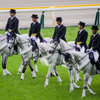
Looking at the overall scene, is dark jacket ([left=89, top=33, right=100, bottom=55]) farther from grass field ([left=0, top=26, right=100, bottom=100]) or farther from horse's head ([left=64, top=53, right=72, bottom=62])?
grass field ([left=0, top=26, right=100, bottom=100])

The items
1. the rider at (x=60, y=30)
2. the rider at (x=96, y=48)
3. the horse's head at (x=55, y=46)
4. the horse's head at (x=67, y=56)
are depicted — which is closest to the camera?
the horse's head at (x=67, y=56)

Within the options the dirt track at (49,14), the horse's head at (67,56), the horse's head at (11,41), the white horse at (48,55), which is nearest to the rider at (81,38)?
the white horse at (48,55)

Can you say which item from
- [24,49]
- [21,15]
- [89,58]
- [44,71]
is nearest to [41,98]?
[89,58]

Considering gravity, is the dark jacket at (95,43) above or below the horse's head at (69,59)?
above

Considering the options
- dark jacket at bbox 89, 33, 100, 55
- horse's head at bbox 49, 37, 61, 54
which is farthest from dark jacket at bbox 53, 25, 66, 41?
dark jacket at bbox 89, 33, 100, 55

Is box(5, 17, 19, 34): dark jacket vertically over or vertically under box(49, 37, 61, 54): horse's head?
over

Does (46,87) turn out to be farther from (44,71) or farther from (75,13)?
(75,13)

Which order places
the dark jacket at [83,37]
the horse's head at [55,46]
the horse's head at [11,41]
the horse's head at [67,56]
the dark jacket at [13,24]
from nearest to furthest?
the horse's head at [67,56] < the horse's head at [55,46] < the dark jacket at [83,37] < the horse's head at [11,41] < the dark jacket at [13,24]

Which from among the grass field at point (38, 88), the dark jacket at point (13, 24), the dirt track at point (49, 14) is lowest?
the grass field at point (38, 88)

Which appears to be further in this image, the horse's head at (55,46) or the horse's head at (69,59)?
the horse's head at (55,46)

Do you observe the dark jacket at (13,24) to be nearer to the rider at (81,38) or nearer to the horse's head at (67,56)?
the rider at (81,38)

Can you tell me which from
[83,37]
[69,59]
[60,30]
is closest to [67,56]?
[69,59]

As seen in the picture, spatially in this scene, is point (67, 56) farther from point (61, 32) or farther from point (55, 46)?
point (61, 32)

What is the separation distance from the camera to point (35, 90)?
12.1 metres
